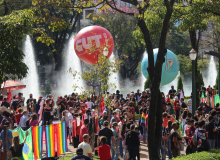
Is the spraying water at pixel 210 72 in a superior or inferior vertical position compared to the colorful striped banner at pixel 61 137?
superior

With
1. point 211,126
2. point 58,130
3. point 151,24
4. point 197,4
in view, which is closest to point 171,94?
point 151,24

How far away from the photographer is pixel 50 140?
9438mm

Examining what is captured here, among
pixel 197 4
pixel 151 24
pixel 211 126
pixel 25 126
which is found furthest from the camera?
pixel 151 24

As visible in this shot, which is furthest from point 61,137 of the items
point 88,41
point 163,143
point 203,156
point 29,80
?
point 29,80

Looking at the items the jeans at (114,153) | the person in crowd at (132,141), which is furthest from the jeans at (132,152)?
the jeans at (114,153)

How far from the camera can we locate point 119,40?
41.8 meters

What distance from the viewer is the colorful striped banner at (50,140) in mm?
9359

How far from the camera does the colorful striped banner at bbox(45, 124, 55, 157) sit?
30.7 feet

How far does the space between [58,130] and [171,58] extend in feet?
40.6

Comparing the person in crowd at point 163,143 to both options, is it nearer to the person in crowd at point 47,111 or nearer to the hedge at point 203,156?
the hedge at point 203,156

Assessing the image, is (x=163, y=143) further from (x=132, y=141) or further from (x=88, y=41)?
(x=88, y=41)

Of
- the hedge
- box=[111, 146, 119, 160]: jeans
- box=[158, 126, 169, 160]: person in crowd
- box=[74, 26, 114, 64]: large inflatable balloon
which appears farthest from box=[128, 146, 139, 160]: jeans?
box=[74, 26, 114, 64]: large inflatable balloon

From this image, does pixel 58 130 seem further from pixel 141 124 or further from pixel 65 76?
pixel 65 76

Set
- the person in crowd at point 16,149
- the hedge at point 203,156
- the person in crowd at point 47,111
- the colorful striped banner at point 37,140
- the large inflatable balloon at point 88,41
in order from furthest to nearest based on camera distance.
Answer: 1. the person in crowd at point 47,111
2. the large inflatable balloon at point 88,41
3. the colorful striped banner at point 37,140
4. the person in crowd at point 16,149
5. the hedge at point 203,156
